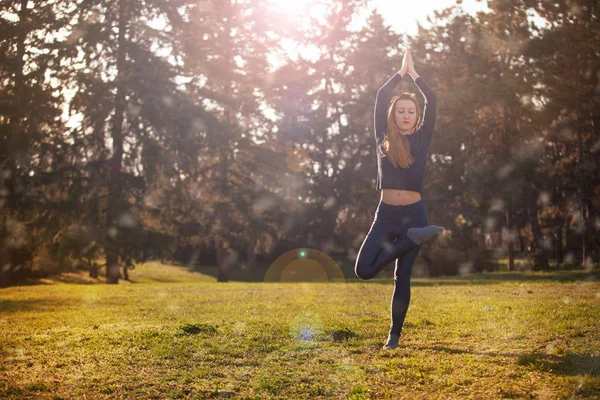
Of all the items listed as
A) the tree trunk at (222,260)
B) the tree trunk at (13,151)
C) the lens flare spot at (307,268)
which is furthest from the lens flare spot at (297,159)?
the tree trunk at (13,151)

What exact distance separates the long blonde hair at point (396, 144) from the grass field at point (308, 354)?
2212mm

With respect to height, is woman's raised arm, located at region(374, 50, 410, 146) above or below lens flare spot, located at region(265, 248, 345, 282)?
above

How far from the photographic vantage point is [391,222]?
22.5 ft

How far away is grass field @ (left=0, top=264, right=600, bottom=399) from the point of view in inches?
201

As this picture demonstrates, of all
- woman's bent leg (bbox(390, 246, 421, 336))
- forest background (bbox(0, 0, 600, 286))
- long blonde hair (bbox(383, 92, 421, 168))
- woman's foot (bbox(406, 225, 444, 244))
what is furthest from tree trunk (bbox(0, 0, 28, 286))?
woman's foot (bbox(406, 225, 444, 244))

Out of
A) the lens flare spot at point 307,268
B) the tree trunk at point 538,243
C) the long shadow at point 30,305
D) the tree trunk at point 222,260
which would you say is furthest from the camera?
the lens flare spot at point 307,268

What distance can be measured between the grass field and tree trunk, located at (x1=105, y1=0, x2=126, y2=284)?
17.0 metres

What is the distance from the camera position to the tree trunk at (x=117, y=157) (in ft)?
91.5

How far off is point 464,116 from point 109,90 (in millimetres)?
18756

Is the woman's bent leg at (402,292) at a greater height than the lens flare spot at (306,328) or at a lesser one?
greater

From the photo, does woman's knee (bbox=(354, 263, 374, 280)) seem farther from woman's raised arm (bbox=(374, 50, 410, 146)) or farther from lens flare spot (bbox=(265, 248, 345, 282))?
lens flare spot (bbox=(265, 248, 345, 282))

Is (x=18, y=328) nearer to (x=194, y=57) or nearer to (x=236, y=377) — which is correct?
(x=236, y=377)

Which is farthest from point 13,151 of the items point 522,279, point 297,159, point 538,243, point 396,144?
point 538,243

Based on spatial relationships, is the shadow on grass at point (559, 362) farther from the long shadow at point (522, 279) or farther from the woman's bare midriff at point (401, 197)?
the long shadow at point (522, 279)
